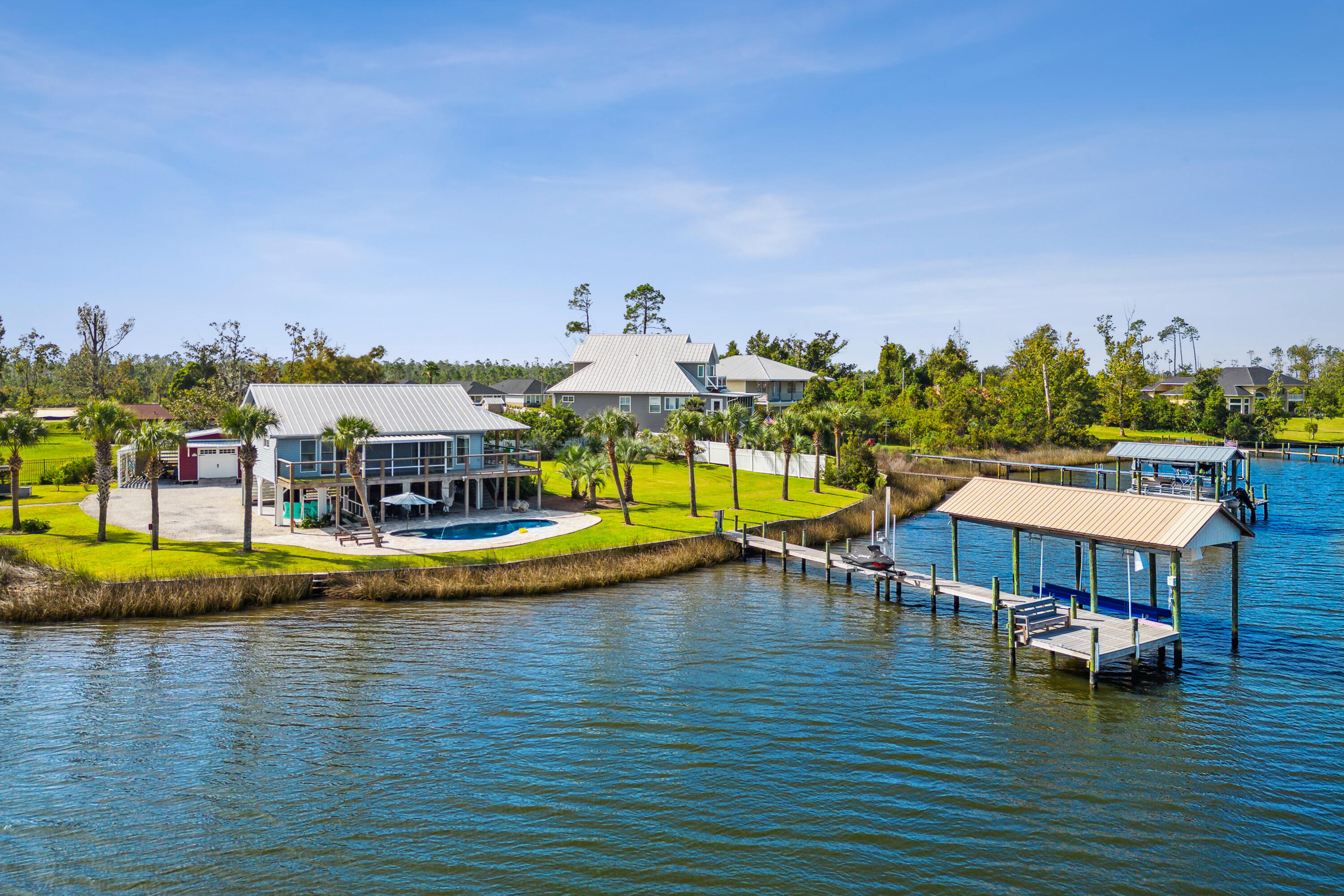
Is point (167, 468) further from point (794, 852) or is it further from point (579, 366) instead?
point (794, 852)

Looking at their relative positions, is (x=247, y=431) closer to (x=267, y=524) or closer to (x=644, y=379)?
(x=267, y=524)

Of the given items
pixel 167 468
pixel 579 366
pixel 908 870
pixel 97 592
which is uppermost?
pixel 579 366

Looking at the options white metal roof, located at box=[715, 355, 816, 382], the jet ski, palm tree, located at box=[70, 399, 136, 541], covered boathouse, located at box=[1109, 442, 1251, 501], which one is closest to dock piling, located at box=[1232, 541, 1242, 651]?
the jet ski

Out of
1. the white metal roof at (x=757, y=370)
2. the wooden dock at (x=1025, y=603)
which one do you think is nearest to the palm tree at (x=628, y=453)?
the wooden dock at (x=1025, y=603)

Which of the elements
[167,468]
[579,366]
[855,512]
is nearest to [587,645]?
[855,512]

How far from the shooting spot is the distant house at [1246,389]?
5217 inches

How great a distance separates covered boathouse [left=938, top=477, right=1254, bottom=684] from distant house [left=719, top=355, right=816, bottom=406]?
62.6 m

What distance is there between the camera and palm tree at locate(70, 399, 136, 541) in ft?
125

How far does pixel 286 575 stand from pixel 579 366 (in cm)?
5879

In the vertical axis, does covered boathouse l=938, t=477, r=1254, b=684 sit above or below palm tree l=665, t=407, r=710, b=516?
below

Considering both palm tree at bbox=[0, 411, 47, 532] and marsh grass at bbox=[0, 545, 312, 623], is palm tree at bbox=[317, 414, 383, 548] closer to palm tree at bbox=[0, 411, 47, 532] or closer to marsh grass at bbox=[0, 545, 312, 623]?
marsh grass at bbox=[0, 545, 312, 623]

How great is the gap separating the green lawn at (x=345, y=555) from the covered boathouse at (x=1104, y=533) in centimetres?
1703

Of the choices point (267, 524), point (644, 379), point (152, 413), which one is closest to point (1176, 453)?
point (644, 379)

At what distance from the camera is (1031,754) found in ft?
69.4
